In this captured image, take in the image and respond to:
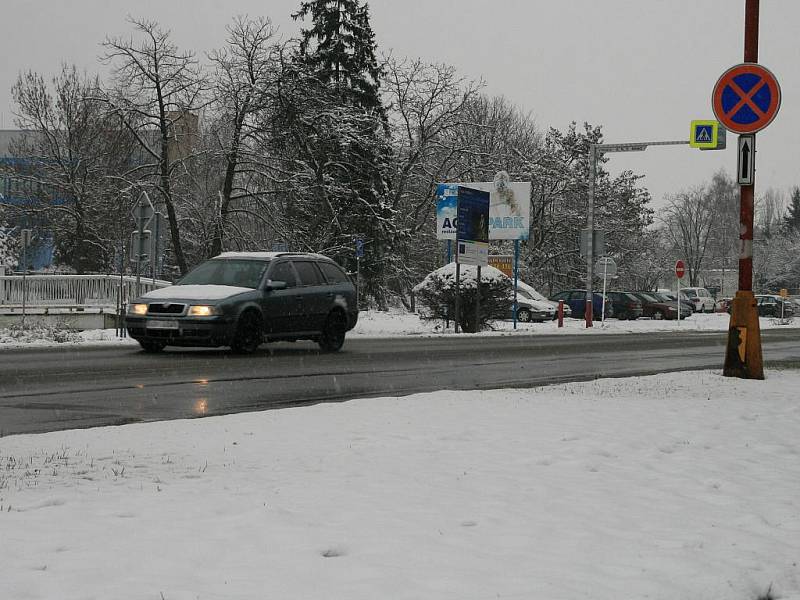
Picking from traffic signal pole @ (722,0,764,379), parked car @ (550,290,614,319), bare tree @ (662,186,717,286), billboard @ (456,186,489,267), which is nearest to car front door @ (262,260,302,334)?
traffic signal pole @ (722,0,764,379)

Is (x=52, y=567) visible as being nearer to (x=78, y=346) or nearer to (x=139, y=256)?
(x=78, y=346)

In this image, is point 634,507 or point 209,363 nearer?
point 634,507

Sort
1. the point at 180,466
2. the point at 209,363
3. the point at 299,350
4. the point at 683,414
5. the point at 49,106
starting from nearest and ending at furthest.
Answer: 1. the point at 180,466
2. the point at 683,414
3. the point at 209,363
4. the point at 299,350
5. the point at 49,106

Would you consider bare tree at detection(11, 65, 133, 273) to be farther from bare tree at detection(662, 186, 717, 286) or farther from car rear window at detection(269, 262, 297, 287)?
bare tree at detection(662, 186, 717, 286)

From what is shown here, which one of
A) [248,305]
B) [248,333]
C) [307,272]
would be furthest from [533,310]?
[248,305]

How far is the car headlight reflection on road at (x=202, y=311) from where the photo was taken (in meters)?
17.0

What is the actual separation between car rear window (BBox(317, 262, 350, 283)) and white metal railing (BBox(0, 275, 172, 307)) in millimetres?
13607

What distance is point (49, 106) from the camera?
50.9 metres

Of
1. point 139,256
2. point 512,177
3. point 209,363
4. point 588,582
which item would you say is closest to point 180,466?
point 588,582

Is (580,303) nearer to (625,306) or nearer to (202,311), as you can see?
(625,306)

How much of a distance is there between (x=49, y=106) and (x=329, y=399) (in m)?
44.0

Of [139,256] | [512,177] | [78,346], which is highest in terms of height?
[512,177]

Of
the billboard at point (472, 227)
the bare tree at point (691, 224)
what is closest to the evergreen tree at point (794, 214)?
the bare tree at point (691, 224)

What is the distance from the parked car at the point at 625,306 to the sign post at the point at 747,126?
39904 mm
